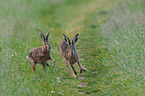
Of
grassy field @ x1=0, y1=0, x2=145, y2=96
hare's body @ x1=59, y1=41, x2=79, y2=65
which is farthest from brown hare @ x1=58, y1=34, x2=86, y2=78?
grassy field @ x1=0, y1=0, x2=145, y2=96

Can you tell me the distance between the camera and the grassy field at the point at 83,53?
6852 millimetres

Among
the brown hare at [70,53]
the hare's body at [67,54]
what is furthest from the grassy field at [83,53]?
the hare's body at [67,54]

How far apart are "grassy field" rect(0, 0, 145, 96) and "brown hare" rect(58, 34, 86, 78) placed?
0.72 ft

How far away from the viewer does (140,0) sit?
51.6ft

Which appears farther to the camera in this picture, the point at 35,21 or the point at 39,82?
the point at 35,21

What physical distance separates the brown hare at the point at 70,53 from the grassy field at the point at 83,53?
0.22 m

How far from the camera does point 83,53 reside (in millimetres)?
9758

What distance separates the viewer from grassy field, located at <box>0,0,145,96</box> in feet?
22.5

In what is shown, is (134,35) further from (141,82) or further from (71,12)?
(71,12)

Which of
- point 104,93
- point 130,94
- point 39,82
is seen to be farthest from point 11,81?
point 130,94

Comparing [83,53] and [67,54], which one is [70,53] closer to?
[67,54]

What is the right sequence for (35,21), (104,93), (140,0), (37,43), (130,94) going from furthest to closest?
(140,0) → (35,21) → (37,43) → (104,93) → (130,94)

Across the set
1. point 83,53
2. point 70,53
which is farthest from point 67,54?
point 83,53

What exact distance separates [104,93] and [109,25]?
19.2 ft
